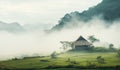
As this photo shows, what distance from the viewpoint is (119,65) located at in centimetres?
13250

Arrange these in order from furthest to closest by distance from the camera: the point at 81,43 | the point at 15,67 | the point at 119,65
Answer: the point at 81,43 < the point at 15,67 < the point at 119,65

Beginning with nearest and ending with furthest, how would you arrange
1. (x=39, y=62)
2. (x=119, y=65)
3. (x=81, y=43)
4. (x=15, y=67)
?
1. (x=119, y=65)
2. (x=15, y=67)
3. (x=39, y=62)
4. (x=81, y=43)

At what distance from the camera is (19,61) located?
156875 mm

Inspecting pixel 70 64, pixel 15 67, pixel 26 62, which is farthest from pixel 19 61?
pixel 70 64

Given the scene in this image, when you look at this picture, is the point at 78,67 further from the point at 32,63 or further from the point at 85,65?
the point at 32,63

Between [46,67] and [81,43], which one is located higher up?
[81,43]

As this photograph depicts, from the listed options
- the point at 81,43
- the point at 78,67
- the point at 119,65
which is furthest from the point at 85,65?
the point at 81,43

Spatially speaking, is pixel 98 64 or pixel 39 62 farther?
pixel 39 62

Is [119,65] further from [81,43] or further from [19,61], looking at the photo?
[81,43]

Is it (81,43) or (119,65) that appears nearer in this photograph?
(119,65)

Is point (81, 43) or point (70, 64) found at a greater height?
point (81, 43)

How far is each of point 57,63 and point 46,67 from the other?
10.4m

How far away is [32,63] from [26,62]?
18.4ft

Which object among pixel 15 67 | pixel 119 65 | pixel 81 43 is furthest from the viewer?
pixel 81 43
